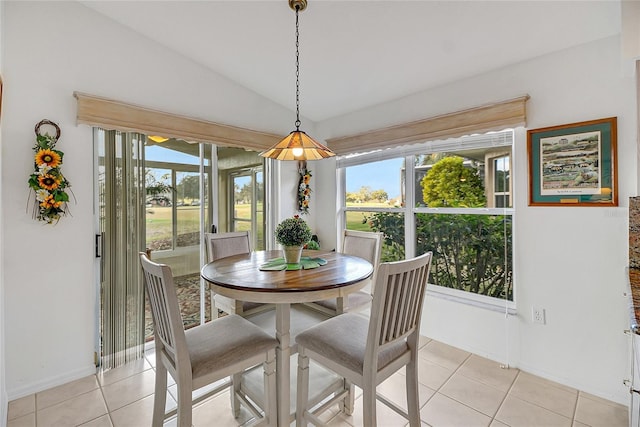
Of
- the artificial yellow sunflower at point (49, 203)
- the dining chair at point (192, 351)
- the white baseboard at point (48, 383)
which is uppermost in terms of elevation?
the artificial yellow sunflower at point (49, 203)

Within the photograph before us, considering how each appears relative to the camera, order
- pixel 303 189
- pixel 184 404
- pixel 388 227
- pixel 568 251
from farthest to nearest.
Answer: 1. pixel 303 189
2. pixel 388 227
3. pixel 568 251
4. pixel 184 404

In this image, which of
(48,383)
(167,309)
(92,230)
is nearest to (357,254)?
(167,309)

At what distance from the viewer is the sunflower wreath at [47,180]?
6.65ft

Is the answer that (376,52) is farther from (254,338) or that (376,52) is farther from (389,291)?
(254,338)

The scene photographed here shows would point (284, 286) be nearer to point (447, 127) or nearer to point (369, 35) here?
point (369, 35)

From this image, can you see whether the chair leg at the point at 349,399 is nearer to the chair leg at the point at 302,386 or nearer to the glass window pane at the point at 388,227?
the chair leg at the point at 302,386

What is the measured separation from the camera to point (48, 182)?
80.7 inches

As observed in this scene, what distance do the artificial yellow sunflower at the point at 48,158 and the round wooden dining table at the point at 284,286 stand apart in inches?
51.1

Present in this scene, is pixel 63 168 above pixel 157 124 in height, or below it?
below

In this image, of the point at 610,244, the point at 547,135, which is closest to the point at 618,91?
the point at 547,135

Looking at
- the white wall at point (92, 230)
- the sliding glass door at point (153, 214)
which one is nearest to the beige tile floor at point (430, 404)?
the white wall at point (92, 230)

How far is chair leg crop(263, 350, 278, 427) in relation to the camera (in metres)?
1.56

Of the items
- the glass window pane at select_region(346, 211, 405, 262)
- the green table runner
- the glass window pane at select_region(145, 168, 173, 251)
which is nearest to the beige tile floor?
the green table runner

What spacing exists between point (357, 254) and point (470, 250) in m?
1.05
